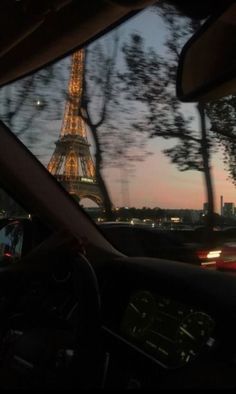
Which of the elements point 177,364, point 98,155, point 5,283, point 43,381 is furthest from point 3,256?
point 177,364

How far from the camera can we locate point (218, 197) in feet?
7.57

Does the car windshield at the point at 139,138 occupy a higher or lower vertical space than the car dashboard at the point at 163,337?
higher

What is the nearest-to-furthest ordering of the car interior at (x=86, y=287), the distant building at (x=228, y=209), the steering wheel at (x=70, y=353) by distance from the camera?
the steering wheel at (x=70, y=353)
the car interior at (x=86, y=287)
the distant building at (x=228, y=209)

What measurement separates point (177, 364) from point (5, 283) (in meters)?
0.93

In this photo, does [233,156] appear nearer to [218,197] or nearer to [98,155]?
[218,197]

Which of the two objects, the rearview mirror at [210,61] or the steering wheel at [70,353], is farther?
the rearview mirror at [210,61]

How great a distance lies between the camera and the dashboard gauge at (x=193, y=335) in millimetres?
2094

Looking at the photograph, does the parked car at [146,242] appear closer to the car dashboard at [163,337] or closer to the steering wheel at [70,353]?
the car dashboard at [163,337]

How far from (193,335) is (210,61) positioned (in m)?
0.96

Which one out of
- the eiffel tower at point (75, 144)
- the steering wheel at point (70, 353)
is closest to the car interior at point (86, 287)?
the steering wheel at point (70, 353)

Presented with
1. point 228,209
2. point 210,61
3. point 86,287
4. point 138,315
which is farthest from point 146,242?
point 210,61

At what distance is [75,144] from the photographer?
263cm

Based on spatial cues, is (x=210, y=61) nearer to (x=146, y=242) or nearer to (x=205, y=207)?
(x=205, y=207)

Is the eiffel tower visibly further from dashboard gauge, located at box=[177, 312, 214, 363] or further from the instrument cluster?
dashboard gauge, located at box=[177, 312, 214, 363]
